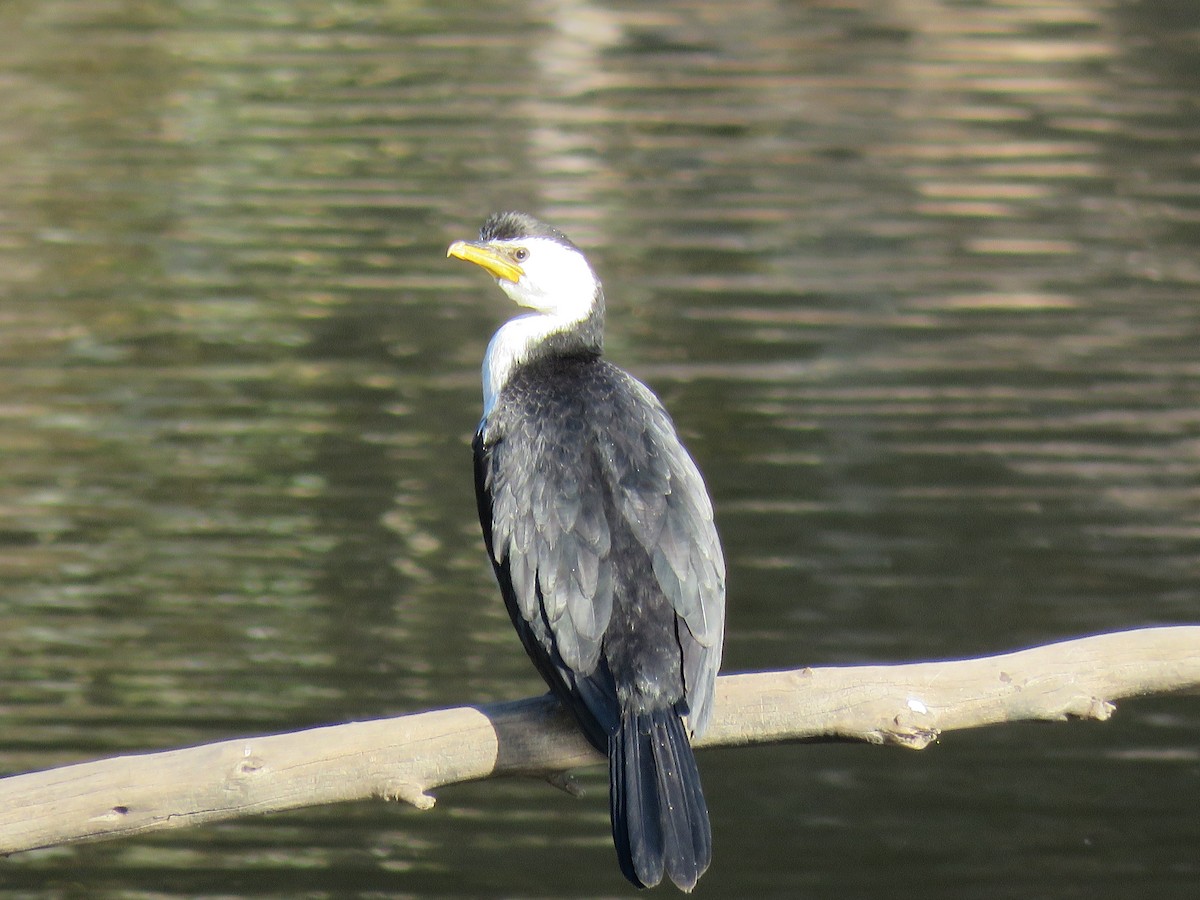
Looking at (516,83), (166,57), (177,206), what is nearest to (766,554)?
(177,206)

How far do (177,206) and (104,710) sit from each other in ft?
21.9

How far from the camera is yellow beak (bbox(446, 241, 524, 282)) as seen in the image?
15.9 feet

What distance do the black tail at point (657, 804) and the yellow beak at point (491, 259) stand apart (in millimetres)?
1574

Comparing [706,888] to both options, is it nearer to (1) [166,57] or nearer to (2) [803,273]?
(2) [803,273]

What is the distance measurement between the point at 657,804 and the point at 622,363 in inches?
253

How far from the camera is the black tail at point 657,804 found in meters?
3.43

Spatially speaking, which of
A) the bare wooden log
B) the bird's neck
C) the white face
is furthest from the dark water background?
the bare wooden log

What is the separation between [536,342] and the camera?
4.79 m

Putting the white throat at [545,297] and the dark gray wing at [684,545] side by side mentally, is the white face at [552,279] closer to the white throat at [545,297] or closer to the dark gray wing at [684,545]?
the white throat at [545,297]

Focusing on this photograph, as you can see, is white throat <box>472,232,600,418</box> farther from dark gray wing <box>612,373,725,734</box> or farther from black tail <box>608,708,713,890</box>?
black tail <box>608,708,713,890</box>

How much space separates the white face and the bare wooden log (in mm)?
1366

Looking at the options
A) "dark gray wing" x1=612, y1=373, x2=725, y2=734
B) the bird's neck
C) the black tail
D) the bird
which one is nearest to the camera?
the black tail

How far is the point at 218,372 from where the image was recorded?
9.84m

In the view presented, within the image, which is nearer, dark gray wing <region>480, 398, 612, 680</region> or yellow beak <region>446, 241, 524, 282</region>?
dark gray wing <region>480, 398, 612, 680</region>
